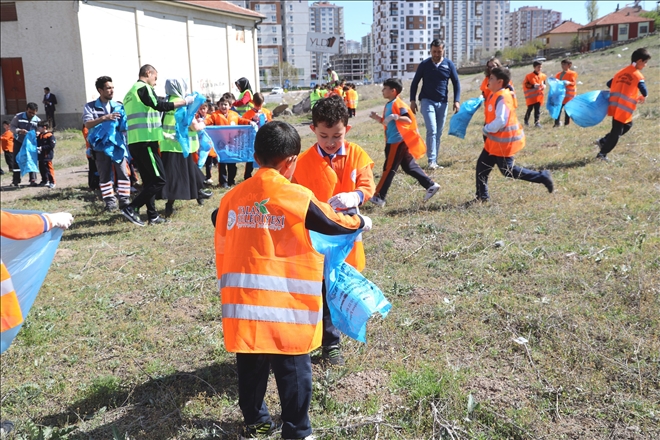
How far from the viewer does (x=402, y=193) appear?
27.1 ft

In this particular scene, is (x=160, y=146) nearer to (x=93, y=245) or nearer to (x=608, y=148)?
(x=93, y=245)

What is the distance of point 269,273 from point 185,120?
217 inches

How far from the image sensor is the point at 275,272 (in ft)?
8.18

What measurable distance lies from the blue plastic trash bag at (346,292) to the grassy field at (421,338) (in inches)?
22.7

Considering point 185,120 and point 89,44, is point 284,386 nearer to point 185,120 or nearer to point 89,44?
point 185,120

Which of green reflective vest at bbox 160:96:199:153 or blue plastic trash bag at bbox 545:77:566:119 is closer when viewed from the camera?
green reflective vest at bbox 160:96:199:153

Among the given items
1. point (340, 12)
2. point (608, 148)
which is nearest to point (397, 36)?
point (340, 12)

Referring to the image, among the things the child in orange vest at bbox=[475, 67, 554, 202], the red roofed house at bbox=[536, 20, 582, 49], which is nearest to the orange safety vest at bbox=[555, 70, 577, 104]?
the child in orange vest at bbox=[475, 67, 554, 202]

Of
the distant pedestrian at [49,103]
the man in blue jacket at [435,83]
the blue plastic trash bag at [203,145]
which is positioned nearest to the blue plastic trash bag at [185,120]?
the blue plastic trash bag at [203,145]

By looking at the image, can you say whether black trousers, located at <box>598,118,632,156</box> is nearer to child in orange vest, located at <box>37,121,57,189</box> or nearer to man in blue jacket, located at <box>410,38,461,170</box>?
man in blue jacket, located at <box>410,38,461,170</box>

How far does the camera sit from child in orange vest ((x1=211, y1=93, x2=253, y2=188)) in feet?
32.5

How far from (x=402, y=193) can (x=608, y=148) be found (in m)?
3.66

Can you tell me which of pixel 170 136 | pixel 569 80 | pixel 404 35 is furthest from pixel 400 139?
pixel 404 35

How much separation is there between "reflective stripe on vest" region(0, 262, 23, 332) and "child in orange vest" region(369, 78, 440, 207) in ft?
18.0
